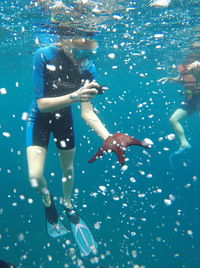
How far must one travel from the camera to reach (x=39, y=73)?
435 centimetres

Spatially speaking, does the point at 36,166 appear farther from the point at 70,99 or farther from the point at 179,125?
the point at 179,125

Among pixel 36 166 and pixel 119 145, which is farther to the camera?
pixel 36 166

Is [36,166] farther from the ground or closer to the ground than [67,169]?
farther from the ground

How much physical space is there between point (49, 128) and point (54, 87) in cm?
93

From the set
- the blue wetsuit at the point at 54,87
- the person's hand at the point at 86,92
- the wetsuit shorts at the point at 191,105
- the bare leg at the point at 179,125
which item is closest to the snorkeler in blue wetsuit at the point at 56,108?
the blue wetsuit at the point at 54,87

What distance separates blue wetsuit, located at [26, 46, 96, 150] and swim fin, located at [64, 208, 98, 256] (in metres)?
1.86

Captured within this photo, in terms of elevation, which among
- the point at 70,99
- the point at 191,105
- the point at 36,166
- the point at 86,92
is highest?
the point at 86,92

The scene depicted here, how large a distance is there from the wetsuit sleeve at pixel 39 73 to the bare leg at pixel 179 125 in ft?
28.3

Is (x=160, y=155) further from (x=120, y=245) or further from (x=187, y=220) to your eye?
(x=120, y=245)

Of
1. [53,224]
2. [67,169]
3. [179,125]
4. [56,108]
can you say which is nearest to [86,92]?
[56,108]

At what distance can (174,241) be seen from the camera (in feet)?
32.4

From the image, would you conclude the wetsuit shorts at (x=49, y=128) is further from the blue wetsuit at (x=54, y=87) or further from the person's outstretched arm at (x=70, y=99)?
the person's outstretched arm at (x=70, y=99)

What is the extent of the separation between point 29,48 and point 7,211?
1311 cm

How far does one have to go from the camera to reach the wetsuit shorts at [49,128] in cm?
491
